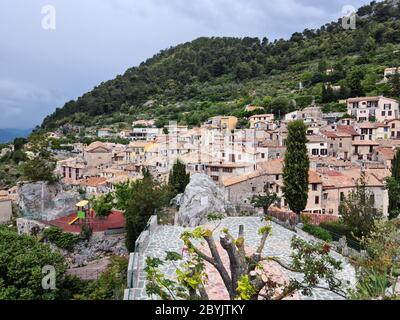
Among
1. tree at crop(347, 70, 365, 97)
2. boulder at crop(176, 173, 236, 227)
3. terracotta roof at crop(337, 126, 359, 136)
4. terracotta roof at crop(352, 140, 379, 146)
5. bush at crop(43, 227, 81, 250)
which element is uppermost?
tree at crop(347, 70, 365, 97)

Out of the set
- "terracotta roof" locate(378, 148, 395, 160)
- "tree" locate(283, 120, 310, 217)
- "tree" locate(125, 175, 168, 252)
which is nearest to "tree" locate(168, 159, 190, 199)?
"tree" locate(125, 175, 168, 252)

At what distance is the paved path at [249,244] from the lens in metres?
9.57

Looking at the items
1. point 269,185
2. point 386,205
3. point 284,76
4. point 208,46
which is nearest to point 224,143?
point 269,185

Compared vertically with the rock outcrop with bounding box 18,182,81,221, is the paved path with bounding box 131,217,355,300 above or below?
above

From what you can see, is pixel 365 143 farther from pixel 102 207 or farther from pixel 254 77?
pixel 254 77

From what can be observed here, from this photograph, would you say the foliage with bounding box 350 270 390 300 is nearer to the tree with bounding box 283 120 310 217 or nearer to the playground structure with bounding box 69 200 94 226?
the tree with bounding box 283 120 310 217

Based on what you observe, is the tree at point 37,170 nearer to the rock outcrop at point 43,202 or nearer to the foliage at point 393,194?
the rock outcrop at point 43,202

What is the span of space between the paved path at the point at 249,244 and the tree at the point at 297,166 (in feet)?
11.2

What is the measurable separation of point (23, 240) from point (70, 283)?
355 centimetres

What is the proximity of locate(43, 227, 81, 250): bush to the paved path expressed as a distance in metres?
16.4

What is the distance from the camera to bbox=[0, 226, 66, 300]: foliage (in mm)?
12578

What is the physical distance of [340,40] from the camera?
8838cm

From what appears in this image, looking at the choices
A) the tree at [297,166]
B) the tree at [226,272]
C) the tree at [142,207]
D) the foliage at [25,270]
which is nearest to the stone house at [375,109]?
the tree at [297,166]
